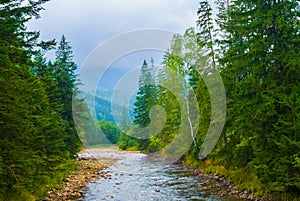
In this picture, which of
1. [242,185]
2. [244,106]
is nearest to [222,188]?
[242,185]

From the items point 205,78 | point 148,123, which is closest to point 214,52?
point 205,78

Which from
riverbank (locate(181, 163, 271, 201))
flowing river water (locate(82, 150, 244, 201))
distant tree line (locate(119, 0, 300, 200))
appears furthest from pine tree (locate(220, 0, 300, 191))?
flowing river water (locate(82, 150, 244, 201))

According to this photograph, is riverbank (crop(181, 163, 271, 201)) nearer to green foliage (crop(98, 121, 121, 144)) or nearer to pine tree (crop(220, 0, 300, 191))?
pine tree (crop(220, 0, 300, 191))

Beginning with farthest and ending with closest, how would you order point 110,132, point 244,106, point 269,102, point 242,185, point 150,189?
point 110,132 < point 150,189 < point 242,185 < point 244,106 < point 269,102

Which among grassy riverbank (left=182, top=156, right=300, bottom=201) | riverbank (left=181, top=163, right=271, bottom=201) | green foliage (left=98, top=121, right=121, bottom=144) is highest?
green foliage (left=98, top=121, right=121, bottom=144)

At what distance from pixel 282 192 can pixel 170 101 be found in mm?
24174

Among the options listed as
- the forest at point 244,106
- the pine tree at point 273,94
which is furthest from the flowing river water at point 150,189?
the pine tree at point 273,94

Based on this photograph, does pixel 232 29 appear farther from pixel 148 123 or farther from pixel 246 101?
pixel 148 123

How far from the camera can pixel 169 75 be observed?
31922 mm

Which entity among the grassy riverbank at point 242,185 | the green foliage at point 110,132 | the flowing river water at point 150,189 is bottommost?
the flowing river water at point 150,189

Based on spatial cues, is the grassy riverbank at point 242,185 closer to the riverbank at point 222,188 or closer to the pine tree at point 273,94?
the riverbank at point 222,188

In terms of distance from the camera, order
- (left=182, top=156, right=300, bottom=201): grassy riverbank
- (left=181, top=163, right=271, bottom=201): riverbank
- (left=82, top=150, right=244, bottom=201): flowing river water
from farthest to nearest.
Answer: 1. (left=82, top=150, right=244, bottom=201): flowing river water
2. (left=181, top=163, right=271, bottom=201): riverbank
3. (left=182, top=156, right=300, bottom=201): grassy riverbank

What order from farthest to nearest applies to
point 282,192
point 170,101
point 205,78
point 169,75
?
1. point 170,101
2. point 169,75
3. point 205,78
4. point 282,192

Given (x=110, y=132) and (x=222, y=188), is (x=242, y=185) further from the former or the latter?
(x=110, y=132)
